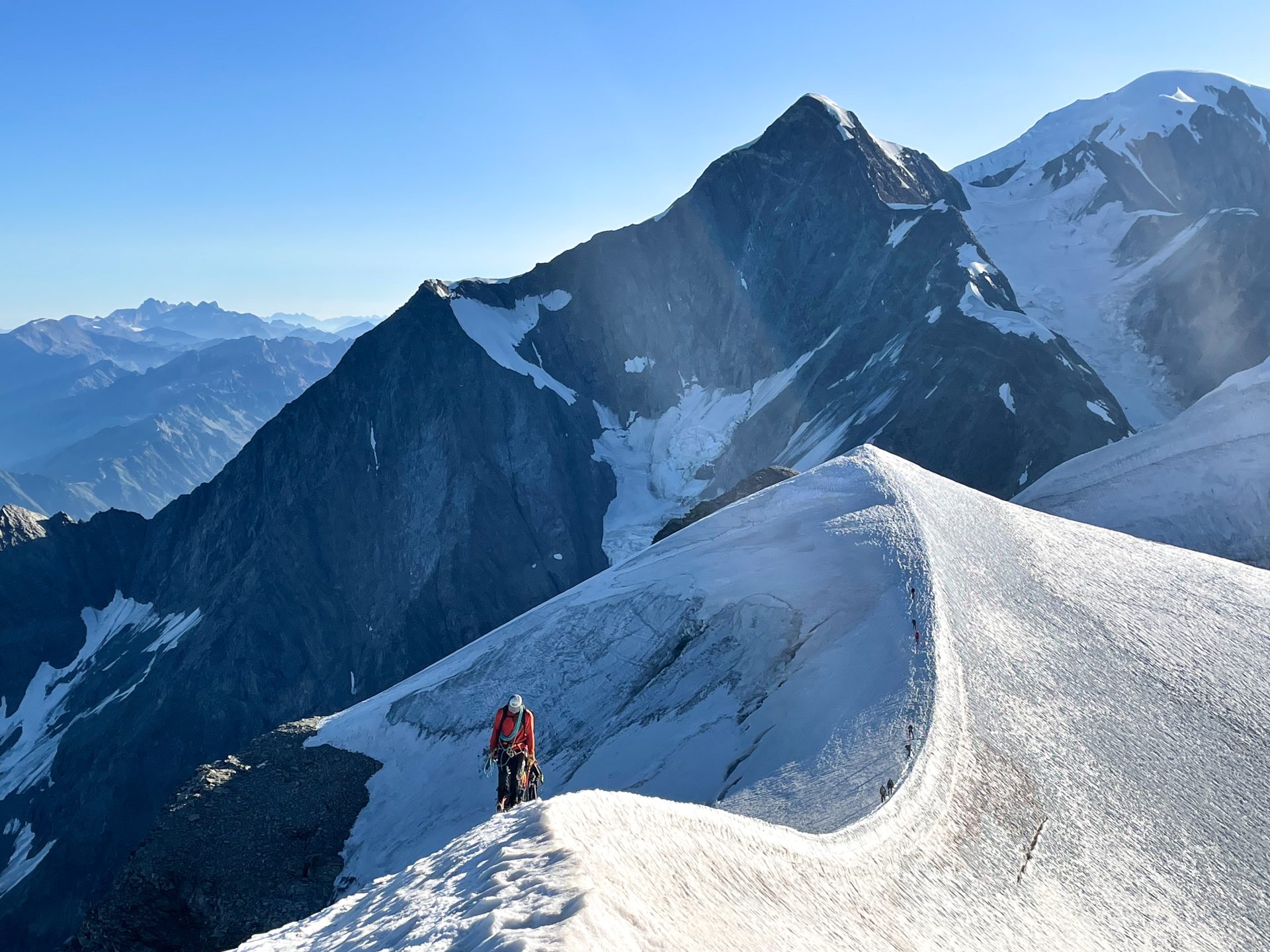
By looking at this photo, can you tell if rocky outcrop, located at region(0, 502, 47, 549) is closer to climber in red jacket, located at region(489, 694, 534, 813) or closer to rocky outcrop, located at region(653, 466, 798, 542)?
rocky outcrop, located at region(653, 466, 798, 542)

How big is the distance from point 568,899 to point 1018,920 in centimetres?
1090

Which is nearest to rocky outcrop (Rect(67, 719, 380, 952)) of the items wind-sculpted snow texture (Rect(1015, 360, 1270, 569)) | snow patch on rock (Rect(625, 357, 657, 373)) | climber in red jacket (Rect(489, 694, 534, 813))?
climber in red jacket (Rect(489, 694, 534, 813))

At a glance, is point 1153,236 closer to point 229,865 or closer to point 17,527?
point 229,865

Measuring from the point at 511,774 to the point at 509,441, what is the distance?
113064 mm

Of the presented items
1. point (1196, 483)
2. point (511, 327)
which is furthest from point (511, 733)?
point (511, 327)

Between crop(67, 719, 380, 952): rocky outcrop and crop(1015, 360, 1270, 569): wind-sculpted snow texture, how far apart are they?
2052 inches

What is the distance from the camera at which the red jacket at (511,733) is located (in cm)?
1988

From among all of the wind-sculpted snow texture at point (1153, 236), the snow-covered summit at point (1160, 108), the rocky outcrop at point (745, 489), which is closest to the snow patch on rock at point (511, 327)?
the rocky outcrop at point (745, 489)

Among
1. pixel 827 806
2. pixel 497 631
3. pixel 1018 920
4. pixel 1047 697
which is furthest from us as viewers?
pixel 497 631

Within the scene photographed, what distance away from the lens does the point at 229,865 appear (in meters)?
31.0

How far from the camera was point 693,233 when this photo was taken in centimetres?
15150

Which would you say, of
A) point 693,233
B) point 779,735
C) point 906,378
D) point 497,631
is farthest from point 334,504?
point 779,735

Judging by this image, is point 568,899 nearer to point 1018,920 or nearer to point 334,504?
point 1018,920

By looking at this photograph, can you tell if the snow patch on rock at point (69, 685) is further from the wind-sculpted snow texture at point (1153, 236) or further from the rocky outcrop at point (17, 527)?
the wind-sculpted snow texture at point (1153, 236)
